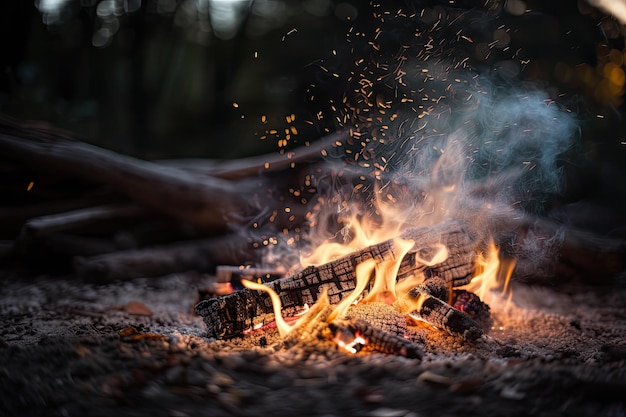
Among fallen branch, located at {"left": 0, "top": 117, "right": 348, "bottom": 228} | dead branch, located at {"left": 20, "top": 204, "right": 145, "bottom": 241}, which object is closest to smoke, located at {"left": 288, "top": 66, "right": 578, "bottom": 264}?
fallen branch, located at {"left": 0, "top": 117, "right": 348, "bottom": 228}

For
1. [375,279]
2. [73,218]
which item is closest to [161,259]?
[73,218]

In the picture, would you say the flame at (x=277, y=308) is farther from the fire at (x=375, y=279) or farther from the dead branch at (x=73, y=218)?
the dead branch at (x=73, y=218)

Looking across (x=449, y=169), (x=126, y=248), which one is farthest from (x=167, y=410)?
(x=126, y=248)

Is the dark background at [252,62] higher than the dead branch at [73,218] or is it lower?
higher

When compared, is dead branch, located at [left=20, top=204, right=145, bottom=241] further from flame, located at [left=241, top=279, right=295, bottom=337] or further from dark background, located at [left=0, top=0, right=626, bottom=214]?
flame, located at [left=241, top=279, right=295, bottom=337]

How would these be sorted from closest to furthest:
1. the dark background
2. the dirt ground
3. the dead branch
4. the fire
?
the dirt ground
the fire
the dead branch
the dark background

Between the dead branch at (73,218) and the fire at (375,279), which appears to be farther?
the dead branch at (73,218)

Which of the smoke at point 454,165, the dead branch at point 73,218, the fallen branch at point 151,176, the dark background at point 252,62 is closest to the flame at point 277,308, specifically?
the smoke at point 454,165

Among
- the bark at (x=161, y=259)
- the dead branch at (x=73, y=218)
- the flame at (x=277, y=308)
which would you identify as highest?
the dead branch at (x=73, y=218)

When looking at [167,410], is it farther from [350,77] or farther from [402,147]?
[350,77]
